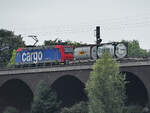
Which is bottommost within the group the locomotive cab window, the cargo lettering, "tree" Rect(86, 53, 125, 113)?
"tree" Rect(86, 53, 125, 113)

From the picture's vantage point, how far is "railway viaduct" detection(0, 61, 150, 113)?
64375 mm

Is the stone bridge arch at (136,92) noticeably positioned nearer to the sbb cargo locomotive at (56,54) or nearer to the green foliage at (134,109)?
the green foliage at (134,109)

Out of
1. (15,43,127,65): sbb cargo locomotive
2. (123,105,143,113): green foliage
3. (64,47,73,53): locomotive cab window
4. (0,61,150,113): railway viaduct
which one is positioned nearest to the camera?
(123,105,143,113): green foliage

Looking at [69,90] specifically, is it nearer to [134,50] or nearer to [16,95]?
[16,95]

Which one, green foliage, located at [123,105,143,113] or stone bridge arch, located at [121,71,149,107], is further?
stone bridge arch, located at [121,71,149,107]

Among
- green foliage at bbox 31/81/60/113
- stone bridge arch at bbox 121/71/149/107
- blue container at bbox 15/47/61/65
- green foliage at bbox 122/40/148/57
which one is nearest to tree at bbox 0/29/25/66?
blue container at bbox 15/47/61/65

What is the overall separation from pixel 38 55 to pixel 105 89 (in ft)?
86.9

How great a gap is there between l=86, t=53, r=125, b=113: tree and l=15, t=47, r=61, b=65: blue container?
2141cm

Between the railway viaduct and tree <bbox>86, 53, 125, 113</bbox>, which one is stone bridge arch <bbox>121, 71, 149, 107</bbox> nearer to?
the railway viaduct

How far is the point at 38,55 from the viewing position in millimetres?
81562

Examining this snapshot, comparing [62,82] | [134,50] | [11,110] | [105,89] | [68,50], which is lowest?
[11,110]

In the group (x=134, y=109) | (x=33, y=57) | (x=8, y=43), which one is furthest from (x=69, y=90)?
(x=8, y=43)

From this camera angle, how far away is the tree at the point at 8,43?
112213 mm

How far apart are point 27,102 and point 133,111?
81.7 ft
